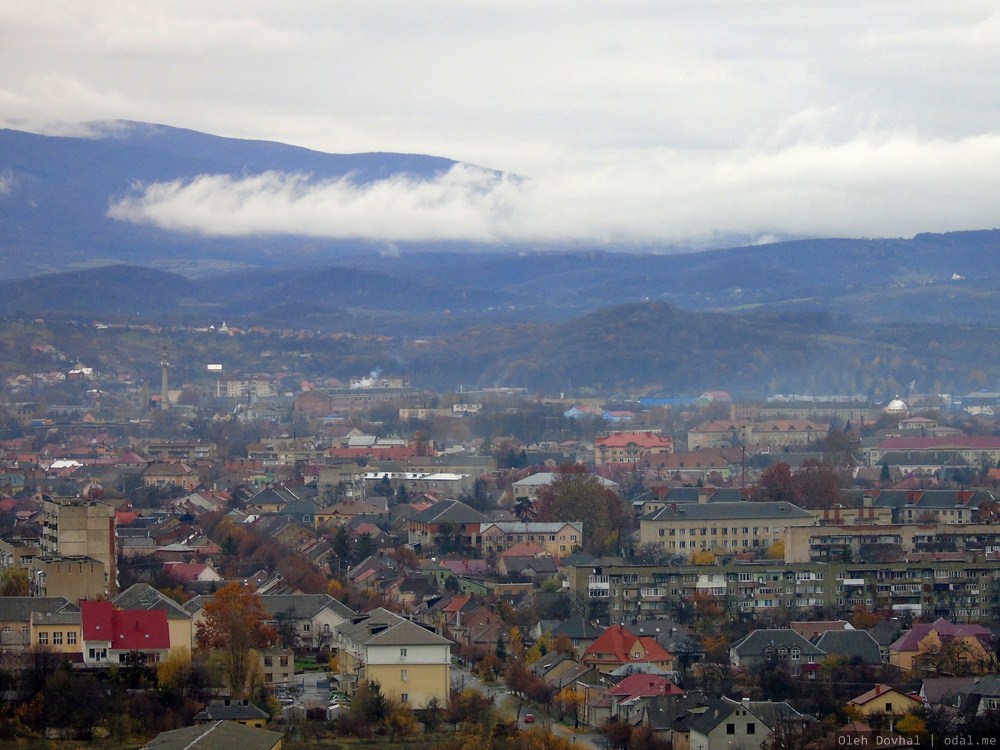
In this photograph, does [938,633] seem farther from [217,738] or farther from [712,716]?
[217,738]

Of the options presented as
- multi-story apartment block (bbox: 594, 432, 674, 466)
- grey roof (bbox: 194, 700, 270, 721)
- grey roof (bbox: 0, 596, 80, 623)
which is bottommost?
multi-story apartment block (bbox: 594, 432, 674, 466)

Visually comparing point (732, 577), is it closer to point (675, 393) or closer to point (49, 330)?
point (675, 393)

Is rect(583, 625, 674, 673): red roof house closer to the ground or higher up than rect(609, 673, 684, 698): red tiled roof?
closer to the ground

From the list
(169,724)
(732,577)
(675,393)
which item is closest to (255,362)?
(675,393)

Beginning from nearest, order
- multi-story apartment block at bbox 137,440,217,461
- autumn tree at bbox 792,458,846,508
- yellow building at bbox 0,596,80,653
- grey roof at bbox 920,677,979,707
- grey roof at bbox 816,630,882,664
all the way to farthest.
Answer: grey roof at bbox 920,677,979,707 < yellow building at bbox 0,596,80,653 < grey roof at bbox 816,630,882,664 < autumn tree at bbox 792,458,846,508 < multi-story apartment block at bbox 137,440,217,461

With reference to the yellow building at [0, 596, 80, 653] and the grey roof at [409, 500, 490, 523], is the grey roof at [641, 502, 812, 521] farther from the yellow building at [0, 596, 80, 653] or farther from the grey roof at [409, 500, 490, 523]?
the yellow building at [0, 596, 80, 653]

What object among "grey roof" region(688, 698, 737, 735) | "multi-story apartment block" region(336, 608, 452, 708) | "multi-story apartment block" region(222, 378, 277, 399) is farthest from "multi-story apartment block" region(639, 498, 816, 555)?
"multi-story apartment block" region(222, 378, 277, 399)

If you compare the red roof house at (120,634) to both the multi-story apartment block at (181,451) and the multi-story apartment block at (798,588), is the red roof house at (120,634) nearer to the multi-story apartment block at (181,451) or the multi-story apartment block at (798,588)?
the multi-story apartment block at (798,588)

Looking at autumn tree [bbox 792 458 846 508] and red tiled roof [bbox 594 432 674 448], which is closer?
autumn tree [bbox 792 458 846 508]
